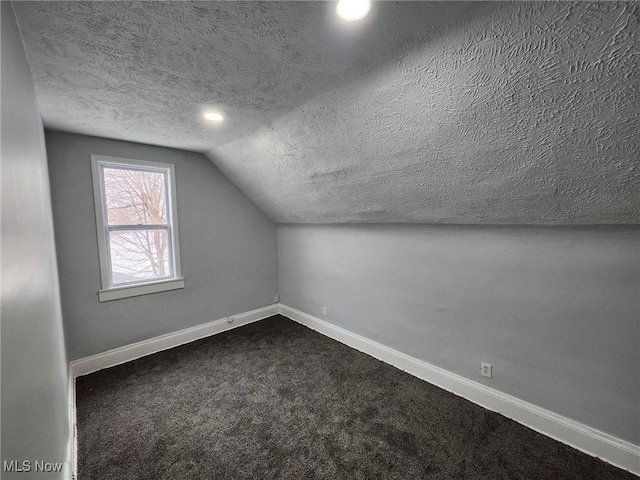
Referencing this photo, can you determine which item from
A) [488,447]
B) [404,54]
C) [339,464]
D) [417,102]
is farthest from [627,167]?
[339,464]

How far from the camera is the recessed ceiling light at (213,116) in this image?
1.96m

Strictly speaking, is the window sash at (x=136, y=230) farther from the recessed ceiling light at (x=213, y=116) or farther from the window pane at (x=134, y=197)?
the recessed ceiling light at (x=213, y=116)

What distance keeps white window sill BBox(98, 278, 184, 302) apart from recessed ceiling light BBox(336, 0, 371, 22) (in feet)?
9.41

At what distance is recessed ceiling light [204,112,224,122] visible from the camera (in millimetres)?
1965

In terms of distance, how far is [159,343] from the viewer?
291cm

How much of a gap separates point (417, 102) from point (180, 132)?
6.44 ft

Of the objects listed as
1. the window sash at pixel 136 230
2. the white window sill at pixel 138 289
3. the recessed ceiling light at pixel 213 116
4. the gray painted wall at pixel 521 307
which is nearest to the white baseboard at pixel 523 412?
the gray painted wall at pixel 521 307

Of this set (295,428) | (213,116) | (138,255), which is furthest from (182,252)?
(295,428)

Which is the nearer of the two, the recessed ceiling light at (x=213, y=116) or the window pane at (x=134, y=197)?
the recessed ceiling light at (x=213, y=116)

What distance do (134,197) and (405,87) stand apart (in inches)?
108

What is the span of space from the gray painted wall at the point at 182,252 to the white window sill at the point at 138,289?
0.17 ft

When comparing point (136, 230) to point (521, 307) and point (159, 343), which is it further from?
point (521, 307)

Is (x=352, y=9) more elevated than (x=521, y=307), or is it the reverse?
(x=352, y=9)

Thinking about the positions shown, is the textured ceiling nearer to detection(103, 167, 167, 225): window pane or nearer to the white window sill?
detection(103, 167, 167, 225): window pane
